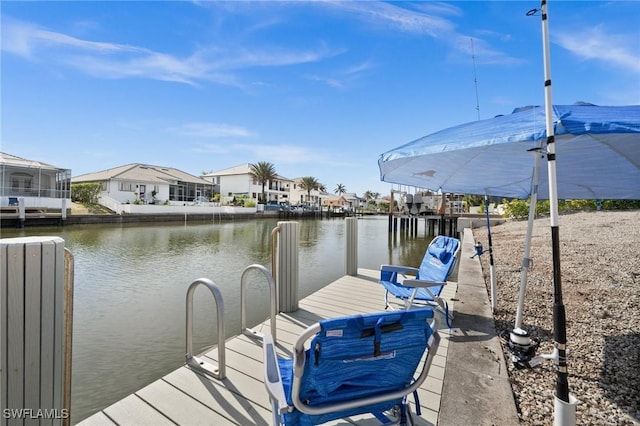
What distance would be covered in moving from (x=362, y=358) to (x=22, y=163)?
106ft

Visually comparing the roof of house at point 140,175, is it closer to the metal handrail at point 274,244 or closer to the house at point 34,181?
the house at point 34,181

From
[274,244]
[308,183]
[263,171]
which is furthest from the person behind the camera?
[308,183]

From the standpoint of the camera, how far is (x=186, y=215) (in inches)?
1099

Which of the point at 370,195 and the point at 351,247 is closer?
the point at 351,247

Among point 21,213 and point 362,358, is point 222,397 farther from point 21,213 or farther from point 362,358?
point 21,213

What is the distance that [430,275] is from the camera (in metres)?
4.01

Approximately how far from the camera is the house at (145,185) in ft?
105

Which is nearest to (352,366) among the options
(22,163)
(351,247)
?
(351,247)

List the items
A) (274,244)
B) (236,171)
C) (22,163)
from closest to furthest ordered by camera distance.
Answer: (274,244) → (22,163) → (236,171)

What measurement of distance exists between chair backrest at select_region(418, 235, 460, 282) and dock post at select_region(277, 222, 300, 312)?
1853mm

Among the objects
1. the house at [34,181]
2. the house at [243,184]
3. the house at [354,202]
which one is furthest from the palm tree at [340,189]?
the house at [34,181]

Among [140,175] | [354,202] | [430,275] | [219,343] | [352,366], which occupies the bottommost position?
[219,343]

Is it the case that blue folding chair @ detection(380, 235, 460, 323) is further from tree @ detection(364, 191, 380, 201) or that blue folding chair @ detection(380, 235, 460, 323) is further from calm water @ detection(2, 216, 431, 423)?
tree @ detection(364, 191, 380, 201)

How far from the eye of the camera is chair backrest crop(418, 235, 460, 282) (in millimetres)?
3690
